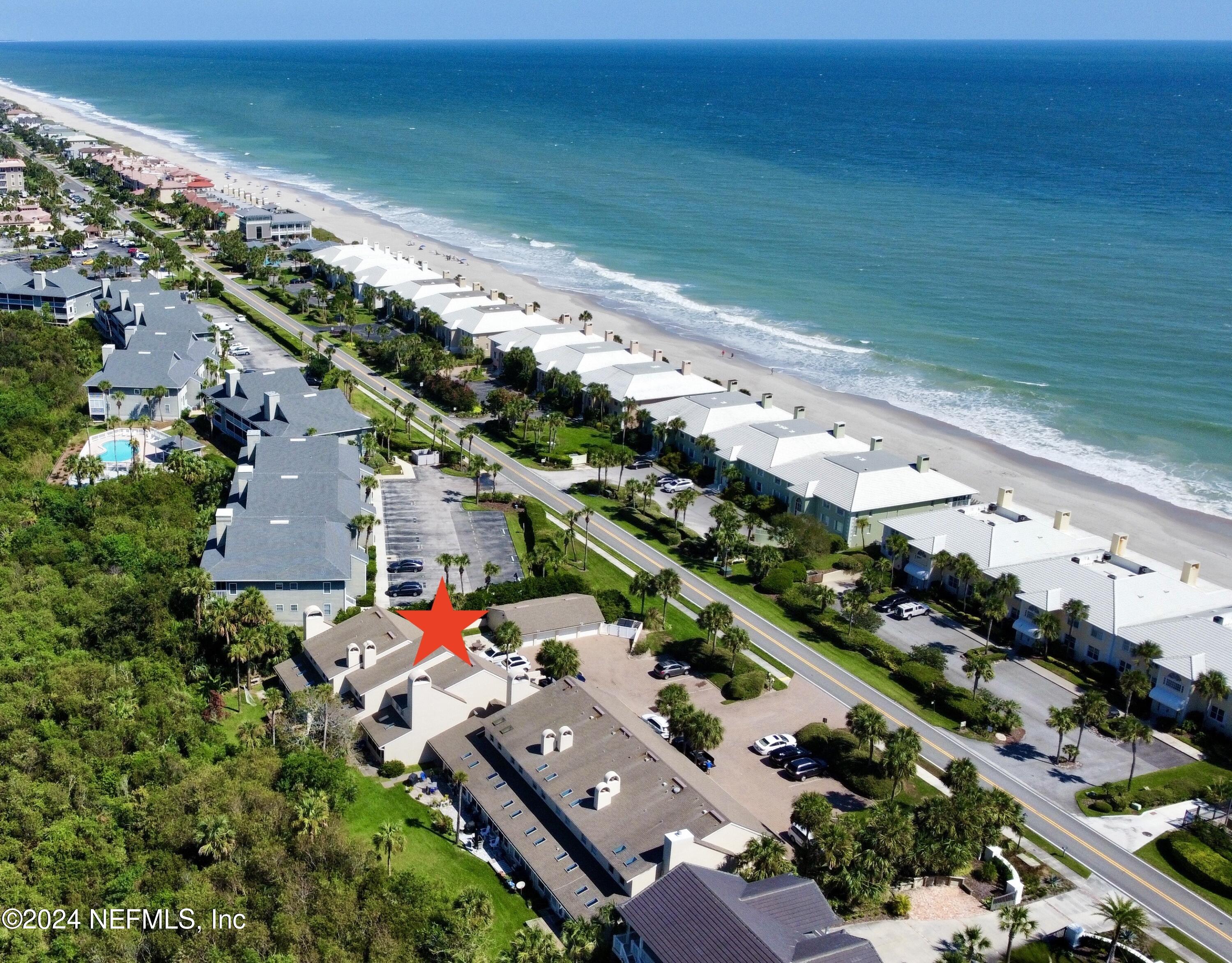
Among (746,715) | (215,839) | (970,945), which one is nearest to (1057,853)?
(970,945)

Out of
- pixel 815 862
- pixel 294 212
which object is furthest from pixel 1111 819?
pixel 294 212

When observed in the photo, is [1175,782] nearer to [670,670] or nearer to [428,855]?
[670,670]

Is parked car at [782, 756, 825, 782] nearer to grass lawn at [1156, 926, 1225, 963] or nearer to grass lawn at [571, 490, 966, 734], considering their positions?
grass lawn at [571, 490, 966, 734]

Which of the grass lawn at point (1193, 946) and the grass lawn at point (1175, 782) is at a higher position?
the grass lawn at point (1175, 782)

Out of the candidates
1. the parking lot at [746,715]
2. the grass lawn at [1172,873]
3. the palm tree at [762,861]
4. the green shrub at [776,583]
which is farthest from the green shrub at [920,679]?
the palm tree at [762,861]

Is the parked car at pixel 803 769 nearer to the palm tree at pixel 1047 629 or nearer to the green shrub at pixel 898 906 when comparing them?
the green shrub at pixel 898 906

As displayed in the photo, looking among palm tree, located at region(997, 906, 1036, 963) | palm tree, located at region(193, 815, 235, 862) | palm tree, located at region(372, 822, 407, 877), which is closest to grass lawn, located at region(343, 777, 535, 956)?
palm tree, located at region(372, 822, 407, 877)
